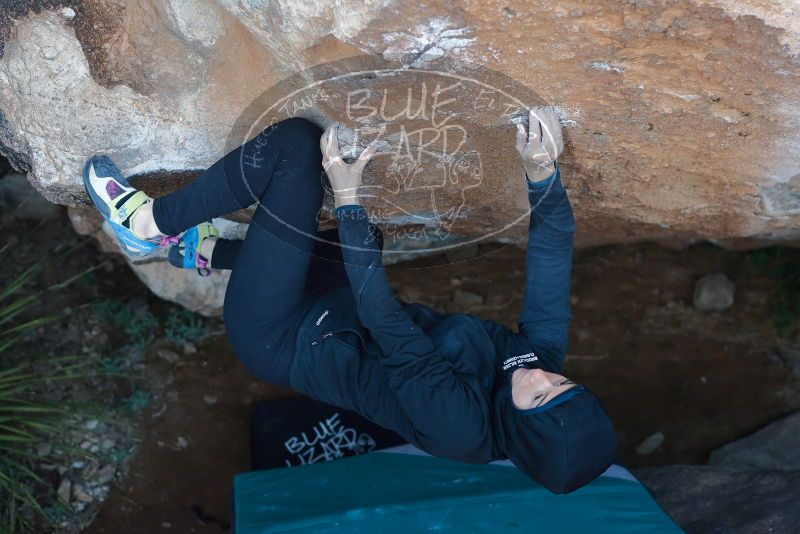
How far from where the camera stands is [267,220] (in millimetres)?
1972

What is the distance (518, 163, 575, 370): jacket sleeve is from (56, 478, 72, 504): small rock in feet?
6.10

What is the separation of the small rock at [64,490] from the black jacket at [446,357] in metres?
1.27

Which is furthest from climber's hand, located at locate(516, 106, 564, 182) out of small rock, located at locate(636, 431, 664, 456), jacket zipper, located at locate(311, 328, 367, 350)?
small rock, located at locate(636, 431, 664, 456)

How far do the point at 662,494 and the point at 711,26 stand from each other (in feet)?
5.75

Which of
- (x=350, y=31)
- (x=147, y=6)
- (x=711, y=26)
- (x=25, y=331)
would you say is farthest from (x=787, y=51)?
(x=25, y=331)

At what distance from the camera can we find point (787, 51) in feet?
5.29

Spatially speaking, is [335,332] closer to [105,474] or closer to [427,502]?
[427,502]

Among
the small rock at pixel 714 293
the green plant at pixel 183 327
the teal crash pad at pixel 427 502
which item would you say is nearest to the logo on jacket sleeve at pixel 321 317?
the teal crash pad at pixel 427 502

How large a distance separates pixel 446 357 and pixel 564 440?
0.38m

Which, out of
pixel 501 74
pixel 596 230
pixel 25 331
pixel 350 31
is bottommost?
pixel 25 331

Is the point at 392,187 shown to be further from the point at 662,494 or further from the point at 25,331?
the point at 25,331

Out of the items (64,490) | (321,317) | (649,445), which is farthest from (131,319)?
(649,445)

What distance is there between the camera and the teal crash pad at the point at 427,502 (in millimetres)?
2211

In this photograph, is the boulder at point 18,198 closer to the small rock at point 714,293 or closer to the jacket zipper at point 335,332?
the jacket zipper at point 335,332
